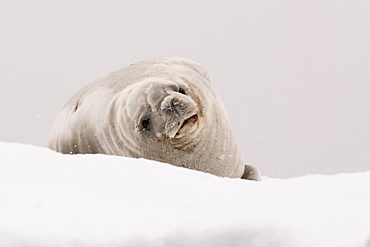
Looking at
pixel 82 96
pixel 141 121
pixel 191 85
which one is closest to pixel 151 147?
pixel 141 121

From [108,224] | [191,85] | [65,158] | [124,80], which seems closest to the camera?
[108,224]

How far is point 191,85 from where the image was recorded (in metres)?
2.82

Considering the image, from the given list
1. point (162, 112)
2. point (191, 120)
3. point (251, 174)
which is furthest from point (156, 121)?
point (251, 174)

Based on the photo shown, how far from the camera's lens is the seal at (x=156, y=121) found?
2.38m

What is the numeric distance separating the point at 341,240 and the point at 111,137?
6.69ft

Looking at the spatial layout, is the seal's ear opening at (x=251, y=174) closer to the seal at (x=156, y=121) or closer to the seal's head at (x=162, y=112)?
the seal at (x=156, y=121)

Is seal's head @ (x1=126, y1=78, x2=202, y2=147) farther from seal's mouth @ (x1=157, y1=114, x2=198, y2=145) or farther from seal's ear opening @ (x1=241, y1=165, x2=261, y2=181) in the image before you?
seal's ear opening @ (x1=241, y1=165, x2=261, y2=181)

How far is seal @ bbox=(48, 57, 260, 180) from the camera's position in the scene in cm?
238

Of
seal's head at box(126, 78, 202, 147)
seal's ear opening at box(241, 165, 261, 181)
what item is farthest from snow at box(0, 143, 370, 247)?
seal's ear opening at box(241, 165, 261, 181)

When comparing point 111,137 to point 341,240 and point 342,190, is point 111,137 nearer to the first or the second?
point 342,190

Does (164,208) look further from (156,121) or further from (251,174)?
(251,174)

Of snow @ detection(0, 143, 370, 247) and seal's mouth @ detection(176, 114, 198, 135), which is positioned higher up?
snow @ detection(0, 143, 370, 247)

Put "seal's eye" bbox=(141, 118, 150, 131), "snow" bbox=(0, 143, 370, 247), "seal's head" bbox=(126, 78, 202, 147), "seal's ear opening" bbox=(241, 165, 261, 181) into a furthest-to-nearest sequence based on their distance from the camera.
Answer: "seal's ear opening" bbox=(241, 165, 261, 181)
"seal's eye" bbox=(141, 118, 150, 131)
"seal's head" bbox=(126, 78, 202, 147)
"snow" bbox=(0, 143, 370, 247)

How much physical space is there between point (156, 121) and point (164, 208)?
52.1 inches
